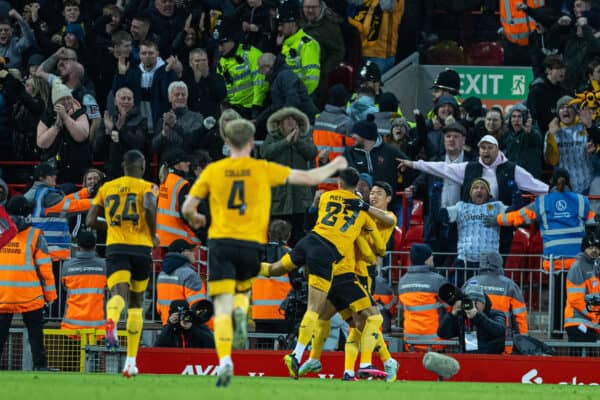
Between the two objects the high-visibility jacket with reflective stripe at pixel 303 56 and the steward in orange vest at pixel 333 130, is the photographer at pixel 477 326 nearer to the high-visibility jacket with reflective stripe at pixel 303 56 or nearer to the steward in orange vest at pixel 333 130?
the steward in orange vest at pixel 333 130

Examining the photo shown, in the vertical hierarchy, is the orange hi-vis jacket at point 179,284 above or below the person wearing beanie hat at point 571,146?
below

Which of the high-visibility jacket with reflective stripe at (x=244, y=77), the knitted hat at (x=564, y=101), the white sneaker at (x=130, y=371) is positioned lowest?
the white sneaker at (x=130, y=371)

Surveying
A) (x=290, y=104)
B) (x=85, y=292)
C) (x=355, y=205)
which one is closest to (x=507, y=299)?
(x=355, y=205)

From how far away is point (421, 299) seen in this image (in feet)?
59.2

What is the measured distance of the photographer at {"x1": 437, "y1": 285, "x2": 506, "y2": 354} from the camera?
17141mm

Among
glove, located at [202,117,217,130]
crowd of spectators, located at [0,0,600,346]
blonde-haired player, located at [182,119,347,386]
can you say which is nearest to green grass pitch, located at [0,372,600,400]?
blonde-haired player, located at [182,119,347,386]

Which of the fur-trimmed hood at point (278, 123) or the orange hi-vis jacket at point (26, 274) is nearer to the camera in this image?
the orange hi-vis jacket at point (26, 274)

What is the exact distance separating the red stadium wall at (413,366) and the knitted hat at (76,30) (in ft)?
24.9

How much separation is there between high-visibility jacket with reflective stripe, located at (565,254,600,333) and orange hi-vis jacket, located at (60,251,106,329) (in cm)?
581

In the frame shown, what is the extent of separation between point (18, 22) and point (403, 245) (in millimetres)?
7914

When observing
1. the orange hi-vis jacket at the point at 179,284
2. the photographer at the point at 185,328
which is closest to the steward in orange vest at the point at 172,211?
the orange hi-vis jacket at the point at 179,284

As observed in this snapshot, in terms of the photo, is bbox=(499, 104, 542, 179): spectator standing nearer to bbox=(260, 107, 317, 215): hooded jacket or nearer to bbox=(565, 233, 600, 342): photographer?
bbox=(565, 233, 600, 342): photographer

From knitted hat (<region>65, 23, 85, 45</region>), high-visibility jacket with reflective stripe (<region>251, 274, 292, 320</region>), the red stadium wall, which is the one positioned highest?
knitted hat (<region>65, 23, 85, 45</region>)

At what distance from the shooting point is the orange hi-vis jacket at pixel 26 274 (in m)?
18.1
